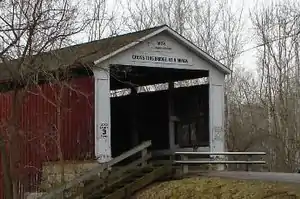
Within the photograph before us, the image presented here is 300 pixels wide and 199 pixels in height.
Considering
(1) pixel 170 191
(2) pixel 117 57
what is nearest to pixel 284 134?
(2) pixel 117 57

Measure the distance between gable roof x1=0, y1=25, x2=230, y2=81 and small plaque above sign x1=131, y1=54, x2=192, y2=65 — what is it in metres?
0.39

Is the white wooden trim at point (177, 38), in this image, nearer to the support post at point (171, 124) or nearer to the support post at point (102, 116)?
the support post at point (102, 116)

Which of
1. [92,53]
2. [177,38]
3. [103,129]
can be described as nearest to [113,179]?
[103,129]

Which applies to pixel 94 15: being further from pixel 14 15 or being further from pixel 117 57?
pixel 14 15

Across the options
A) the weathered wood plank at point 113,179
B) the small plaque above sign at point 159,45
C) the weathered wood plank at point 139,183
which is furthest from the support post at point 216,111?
the weathered wood plank at point 139,183

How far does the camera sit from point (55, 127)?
1856 centimetres

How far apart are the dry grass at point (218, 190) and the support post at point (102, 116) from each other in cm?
288

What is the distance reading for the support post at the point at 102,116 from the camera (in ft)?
57.6

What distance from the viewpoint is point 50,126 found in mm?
18859

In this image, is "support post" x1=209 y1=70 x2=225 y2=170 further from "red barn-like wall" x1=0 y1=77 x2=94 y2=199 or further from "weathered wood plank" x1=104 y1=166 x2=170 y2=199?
"weathered wood plank" x1=104 y1=166 x2=170 y2=199

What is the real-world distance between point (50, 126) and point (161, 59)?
375cm

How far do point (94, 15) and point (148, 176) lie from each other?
4789 mm

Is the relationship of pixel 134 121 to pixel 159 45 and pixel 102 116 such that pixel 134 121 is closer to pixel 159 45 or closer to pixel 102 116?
pixel 159 45

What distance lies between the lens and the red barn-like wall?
18234 millimetres
